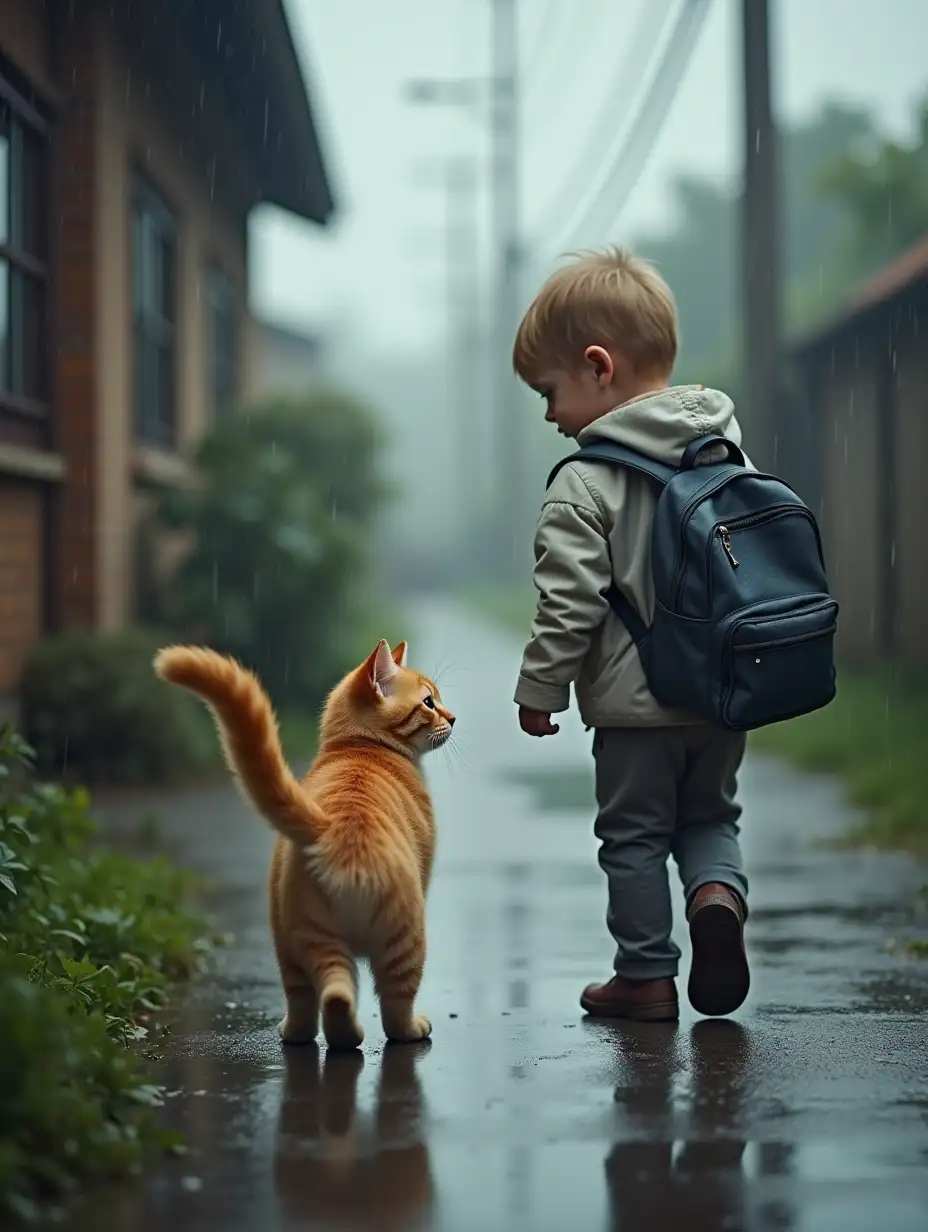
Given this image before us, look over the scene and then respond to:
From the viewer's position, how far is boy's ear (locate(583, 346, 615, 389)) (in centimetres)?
443

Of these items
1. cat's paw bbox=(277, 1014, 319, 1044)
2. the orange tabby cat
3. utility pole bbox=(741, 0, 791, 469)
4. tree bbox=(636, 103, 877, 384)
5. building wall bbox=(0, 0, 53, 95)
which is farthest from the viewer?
tree bbox=(636, 103, 877, 384)

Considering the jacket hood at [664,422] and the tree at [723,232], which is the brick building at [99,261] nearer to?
the jacket hood at [664,422]

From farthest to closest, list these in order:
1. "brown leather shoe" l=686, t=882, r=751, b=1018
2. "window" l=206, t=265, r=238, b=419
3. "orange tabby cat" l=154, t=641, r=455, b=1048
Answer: "window" l=206, t=265, r=238, b=419 → "brown leather shoe" l=686, t=882, r=751, b=1018 → "orange tabby cat" l=154, t=641, r=455, b=1048

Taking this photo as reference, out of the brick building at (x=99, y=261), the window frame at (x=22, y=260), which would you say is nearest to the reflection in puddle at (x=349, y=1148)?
the brick building at (x=99, y=261)

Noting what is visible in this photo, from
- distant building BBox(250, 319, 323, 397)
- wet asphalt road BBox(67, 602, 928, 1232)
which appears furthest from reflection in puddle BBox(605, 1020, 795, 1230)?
distant building BBox(250, 319, 323, 397)

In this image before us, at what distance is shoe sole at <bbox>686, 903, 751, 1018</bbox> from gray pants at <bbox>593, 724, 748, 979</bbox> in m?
0.12

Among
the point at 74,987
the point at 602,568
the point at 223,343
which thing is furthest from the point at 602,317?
the point at 223,343

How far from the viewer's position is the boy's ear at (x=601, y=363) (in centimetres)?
443

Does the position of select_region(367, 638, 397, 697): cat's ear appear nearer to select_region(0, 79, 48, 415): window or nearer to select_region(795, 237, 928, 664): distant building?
select_region(0, 79, 48, 415): window

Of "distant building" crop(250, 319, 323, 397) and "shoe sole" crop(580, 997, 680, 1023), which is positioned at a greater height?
"distant building" crop(250, 319, 323, 397)

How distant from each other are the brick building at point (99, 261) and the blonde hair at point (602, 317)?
199 inches

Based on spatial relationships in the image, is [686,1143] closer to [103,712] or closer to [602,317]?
[602,317]

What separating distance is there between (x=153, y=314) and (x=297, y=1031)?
1017 centimetres

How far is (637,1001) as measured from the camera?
432cm
